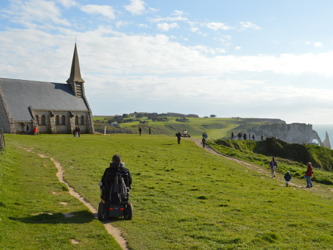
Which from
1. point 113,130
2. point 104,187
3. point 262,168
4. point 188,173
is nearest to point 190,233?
point 104,187

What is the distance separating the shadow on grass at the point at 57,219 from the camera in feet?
32.4

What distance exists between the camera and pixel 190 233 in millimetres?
9484

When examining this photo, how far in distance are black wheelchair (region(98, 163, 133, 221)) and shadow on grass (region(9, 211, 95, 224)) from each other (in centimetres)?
71

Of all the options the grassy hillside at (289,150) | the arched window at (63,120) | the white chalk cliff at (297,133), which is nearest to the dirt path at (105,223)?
the grassy hillside at (289,150)

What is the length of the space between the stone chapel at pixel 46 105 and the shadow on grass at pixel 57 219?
48.6 metres

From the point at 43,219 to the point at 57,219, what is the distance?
0.54 metres

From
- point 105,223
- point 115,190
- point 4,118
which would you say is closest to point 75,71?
point 4,118

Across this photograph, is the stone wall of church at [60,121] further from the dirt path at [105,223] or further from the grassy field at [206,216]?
the dirt path at [105,223]

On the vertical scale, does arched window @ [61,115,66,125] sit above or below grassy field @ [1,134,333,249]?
above

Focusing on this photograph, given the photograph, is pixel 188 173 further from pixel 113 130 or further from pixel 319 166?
pixel 113 130

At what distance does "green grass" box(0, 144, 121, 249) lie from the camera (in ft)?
27.0

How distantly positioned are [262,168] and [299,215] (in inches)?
886

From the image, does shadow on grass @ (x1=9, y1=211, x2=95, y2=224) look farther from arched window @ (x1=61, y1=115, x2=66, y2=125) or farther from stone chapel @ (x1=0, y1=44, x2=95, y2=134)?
arched window @ (x1=61, y1=115, x2=66, y2=125)

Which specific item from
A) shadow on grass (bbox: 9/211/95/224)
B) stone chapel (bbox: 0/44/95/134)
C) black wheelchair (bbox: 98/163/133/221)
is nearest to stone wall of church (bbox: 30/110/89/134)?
stone chapel (bbox: 0/44/95/134)
